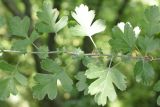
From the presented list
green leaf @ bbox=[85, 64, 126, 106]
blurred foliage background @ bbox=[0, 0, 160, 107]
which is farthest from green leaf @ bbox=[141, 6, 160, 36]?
blurred foliage background @ bbox=[0, 0, 160, 107]

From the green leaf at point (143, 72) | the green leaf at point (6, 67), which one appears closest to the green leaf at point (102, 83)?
the green leaf at point (143, 72)

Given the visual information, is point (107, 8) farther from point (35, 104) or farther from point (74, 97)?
point (35, 104)

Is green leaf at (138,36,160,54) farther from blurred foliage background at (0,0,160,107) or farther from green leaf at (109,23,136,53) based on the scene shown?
blurred foliage background at (0,0,160,107)

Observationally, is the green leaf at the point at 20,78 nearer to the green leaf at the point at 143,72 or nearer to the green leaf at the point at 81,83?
the green leaf at the point at 81,83

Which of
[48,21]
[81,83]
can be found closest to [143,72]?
[81,83]

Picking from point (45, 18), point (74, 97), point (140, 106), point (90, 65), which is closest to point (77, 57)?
point (90, 65)

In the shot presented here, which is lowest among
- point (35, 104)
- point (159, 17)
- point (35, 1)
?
point (159, 17)
